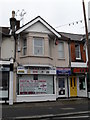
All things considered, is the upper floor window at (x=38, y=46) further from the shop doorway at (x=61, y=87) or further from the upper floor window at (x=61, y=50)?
the shop doorway at (x=61, y=87)

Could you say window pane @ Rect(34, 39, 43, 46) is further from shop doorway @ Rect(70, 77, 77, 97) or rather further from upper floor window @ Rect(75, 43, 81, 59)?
shop doorway @ Rect(70, 77, 77, 97)

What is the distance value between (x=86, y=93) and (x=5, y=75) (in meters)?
8.67

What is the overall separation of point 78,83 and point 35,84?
16.8 feet

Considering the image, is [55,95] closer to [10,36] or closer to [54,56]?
[54,56]

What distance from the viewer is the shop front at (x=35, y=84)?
17844mm

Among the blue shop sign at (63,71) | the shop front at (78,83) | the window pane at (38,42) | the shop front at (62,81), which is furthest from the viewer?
the shop front at (78,83)

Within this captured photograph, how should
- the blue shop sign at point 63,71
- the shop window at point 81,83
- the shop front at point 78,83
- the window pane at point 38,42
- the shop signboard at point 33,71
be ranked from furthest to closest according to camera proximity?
the shop window at point 81,83
the shop front at point 78,83
the blue shop sign at point 63,71
the window pane at point 38,42
the shop signboard at point 33,71

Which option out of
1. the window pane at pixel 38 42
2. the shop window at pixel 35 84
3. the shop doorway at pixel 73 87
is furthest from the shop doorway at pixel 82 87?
the window pane at pixel 38 42

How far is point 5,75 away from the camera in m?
17.8

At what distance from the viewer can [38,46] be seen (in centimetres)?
1869

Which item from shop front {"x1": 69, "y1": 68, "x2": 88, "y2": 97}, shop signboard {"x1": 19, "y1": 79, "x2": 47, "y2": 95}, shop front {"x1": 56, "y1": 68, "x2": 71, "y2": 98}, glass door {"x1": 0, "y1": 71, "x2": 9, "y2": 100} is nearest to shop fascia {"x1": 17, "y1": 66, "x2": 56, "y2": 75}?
shop front {"x1": 56, "y1": 68, "x2": 71, "y2": 98}

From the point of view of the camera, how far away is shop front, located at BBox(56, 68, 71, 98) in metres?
19.5

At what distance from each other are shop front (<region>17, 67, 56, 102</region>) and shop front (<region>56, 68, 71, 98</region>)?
89 cm

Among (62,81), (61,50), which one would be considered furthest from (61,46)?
(62,81)
